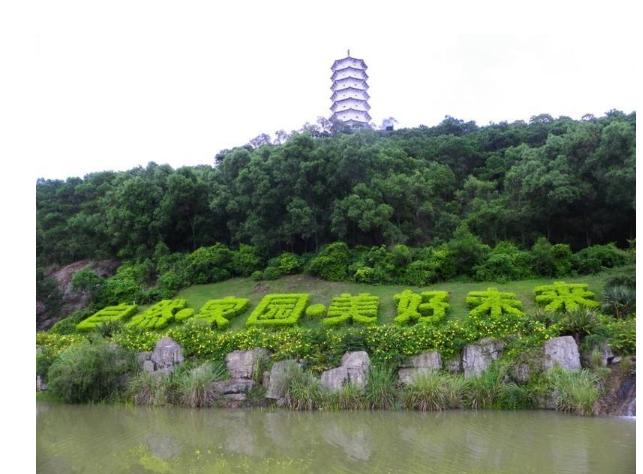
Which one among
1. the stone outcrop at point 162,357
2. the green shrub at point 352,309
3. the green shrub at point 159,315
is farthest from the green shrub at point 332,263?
the stone outcrop at point 162,357

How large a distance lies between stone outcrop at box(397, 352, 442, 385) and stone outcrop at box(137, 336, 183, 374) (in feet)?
13.4

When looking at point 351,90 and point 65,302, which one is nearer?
point 65,302

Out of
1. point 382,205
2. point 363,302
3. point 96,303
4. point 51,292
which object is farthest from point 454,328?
point 51,292

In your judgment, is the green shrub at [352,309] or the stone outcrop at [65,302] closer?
the green shrub at [352,309]

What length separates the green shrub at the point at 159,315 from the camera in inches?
459

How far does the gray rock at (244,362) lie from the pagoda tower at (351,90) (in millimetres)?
29848

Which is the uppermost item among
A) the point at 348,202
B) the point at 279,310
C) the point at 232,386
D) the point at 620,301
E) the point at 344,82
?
the point at 344,82

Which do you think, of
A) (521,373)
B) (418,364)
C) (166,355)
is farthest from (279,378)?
(521,373)

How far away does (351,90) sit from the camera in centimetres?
3806

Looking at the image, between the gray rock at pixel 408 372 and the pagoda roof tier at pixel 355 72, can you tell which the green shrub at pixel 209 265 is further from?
the pagoda roof tier at pixel 355 72

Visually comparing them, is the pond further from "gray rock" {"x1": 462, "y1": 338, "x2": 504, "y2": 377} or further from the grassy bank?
the grassy bank

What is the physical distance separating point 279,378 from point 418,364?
93.0 inches

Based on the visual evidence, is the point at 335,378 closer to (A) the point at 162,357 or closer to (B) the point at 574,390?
(A) the point at 162,357

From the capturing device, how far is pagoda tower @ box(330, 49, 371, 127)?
37844 mm
